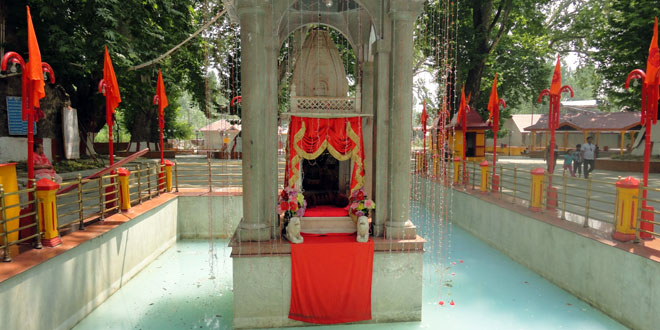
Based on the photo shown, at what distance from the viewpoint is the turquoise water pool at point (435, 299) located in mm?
5996

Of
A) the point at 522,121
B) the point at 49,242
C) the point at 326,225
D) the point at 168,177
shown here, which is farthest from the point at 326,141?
the point at 522,121

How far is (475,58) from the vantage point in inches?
826

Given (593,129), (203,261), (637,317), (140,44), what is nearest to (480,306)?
(637,317)

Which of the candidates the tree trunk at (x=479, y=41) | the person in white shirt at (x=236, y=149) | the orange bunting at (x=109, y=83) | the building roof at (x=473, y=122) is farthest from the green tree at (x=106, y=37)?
the building roof at (x=473, y=122)

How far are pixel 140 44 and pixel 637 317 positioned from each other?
1685 centimetres

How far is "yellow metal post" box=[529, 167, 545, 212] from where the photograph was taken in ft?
29.6

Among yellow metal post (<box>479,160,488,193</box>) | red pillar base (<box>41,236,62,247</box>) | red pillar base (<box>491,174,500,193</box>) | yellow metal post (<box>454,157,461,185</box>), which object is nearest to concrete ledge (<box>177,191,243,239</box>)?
red pillar base (<box>41,236,62,247</box>)

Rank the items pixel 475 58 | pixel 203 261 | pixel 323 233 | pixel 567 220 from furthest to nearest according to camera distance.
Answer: pixel 475 58 < pixel 203 261 < pixel 567 220 < pixel 323 233

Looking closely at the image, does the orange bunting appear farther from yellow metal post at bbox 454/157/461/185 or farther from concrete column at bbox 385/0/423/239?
yellow metal post at bbox 454/157/461/185

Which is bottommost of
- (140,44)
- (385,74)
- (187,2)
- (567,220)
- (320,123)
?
(567,220)

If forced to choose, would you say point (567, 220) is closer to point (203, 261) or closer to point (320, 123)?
point (320, 123)

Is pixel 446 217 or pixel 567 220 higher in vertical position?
pixel 567 220

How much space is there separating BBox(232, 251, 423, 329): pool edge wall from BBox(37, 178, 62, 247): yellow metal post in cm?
284

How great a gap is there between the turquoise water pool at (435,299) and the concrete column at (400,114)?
1735mm
